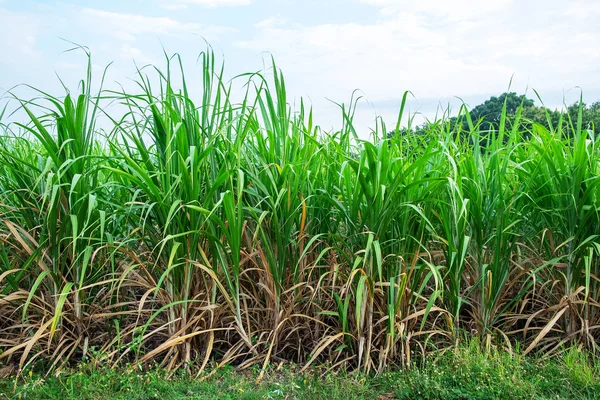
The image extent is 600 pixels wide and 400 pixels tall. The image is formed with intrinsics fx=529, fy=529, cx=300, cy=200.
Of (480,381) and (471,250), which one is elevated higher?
(471,250)

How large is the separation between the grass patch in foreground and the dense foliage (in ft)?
0.38

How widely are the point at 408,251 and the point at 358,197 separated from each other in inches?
18.2

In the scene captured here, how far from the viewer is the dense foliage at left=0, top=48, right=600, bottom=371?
268cm

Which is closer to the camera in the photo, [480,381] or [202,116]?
[480,381]

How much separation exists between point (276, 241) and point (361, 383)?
825 mm

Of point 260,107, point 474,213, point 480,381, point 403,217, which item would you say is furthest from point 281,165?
point 480,381

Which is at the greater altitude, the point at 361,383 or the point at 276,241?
the point at 276,241

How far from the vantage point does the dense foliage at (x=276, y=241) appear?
8.80 ft

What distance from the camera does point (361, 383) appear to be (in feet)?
8.49

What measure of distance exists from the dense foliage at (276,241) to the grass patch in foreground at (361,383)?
0.12 m

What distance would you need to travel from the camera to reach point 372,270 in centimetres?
271

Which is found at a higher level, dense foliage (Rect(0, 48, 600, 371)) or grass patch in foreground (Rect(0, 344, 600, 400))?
dense foliage (Rect(0, 48, 600, 371))

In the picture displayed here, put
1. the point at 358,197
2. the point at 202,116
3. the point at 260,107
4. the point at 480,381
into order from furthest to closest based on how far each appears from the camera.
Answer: the point at 260,107 → the point at 202,116 → the point at 358,197 → the point at 480,381

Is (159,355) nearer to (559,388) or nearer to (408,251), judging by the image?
(408,251)
